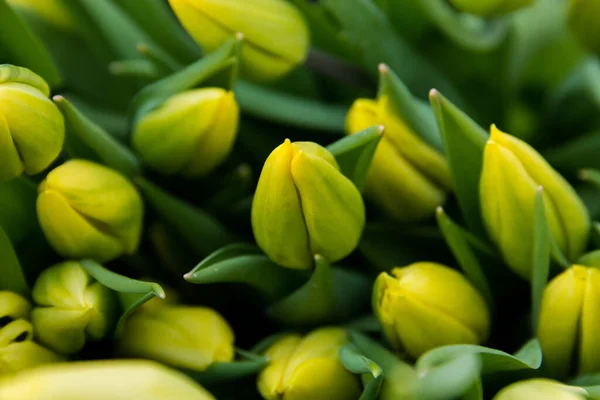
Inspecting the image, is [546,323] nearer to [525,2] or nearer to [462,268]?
[462,268]

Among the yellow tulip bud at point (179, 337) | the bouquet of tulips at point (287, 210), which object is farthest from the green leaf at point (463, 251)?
the yellow tulip bud at point (179, 337)

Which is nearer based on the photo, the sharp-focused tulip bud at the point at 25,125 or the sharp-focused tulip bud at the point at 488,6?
the sharp-focused tulip bud at the point at 25,125

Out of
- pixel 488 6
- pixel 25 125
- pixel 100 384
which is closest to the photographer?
pixel 100 384

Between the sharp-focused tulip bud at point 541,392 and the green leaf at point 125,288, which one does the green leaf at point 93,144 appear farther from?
the sharp-focused tulip bud at point 541,392

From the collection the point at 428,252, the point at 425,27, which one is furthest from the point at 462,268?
the point at 425,27

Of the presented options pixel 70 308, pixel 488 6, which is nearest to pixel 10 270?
pixel 70 308

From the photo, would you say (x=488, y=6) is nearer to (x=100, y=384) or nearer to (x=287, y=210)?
(x=287, y=210)

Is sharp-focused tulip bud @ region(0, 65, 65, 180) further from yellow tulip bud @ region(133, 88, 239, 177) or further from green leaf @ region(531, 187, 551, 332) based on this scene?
green leaf @ region(531, 187, 551, 332)

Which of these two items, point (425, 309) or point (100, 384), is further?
point (425, 309)
